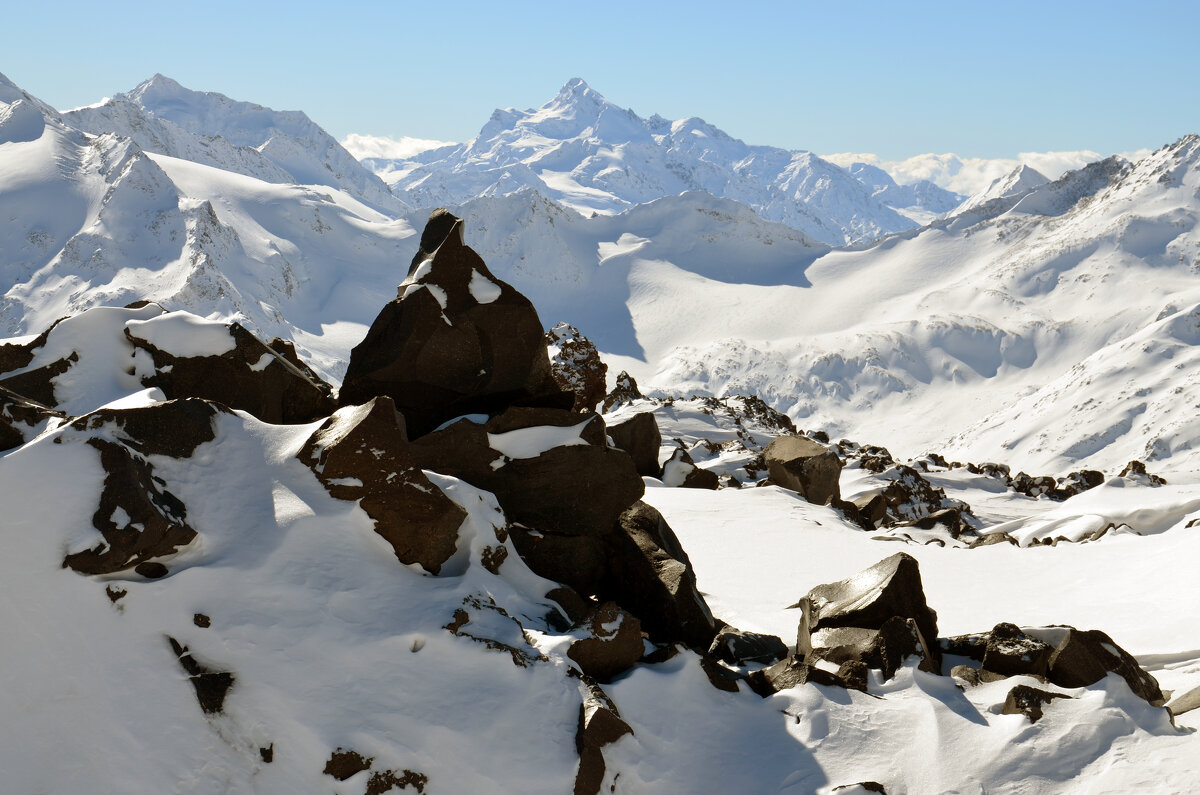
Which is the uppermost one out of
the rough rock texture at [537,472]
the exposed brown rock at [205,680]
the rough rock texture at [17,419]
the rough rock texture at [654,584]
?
the rough rock texture at [17,419]

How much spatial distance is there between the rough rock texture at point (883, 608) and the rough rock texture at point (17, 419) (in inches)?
318

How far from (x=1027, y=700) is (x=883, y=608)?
1.78 meters

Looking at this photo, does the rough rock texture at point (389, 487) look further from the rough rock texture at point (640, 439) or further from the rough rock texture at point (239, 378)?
the rough rock texture at point (640, 439)

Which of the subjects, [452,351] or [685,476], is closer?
[452,351]

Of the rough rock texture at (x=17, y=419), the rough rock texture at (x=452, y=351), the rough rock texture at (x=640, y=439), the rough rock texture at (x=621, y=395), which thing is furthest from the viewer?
the rough rock texture at (x=621, y=395)

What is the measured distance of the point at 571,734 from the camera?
23.9 feet

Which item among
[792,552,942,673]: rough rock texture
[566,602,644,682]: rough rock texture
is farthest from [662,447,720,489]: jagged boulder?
[566,602,644,682]: rough rock texture

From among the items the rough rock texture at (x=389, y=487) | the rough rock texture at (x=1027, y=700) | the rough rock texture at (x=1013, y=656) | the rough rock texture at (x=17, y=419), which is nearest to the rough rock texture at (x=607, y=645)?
the rough rock texture at (x=389, y=487)

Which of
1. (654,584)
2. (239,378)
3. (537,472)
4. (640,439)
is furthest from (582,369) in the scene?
(654,584)

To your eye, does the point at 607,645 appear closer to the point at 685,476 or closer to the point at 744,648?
the point at 744,648

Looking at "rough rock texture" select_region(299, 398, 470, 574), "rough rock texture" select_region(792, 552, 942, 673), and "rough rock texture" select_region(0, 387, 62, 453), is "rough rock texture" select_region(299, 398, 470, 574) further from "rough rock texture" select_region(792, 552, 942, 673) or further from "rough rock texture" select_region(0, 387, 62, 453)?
"rough rock texture" select_region(792, 552, 942, 673)

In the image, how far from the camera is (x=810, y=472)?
2578cm

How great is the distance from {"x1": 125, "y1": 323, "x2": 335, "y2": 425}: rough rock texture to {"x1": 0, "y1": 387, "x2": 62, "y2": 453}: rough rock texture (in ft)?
8.29

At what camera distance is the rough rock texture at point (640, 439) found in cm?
2544
